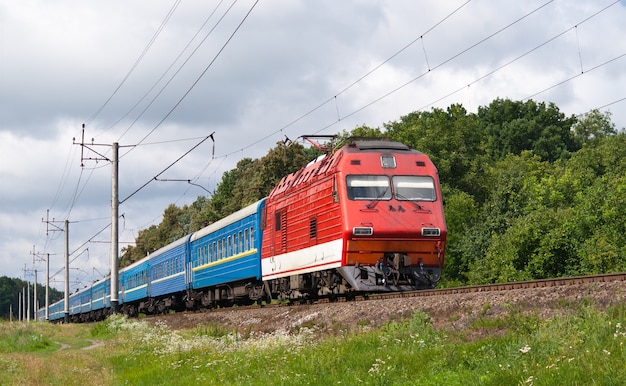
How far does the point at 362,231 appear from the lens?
21.8 m

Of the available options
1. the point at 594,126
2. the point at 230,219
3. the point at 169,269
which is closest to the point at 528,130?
the point at 594,126

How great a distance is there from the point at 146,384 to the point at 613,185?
2770 cm

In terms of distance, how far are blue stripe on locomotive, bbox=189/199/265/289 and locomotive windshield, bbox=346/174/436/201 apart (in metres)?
8.02

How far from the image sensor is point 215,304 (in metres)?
38.3

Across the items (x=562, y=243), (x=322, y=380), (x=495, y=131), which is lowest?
(x=322, y=380)

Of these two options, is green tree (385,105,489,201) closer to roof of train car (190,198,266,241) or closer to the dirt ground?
roof of train car (190,198,266,241)

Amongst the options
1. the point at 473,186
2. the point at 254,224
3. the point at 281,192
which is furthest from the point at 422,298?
the point at 473,186

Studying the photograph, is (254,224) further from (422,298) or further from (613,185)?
(613,185)

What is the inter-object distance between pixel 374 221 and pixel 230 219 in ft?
43.5

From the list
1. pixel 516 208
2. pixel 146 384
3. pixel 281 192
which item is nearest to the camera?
pixel 146 384

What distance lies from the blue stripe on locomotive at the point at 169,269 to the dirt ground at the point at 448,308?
1878 centimetres

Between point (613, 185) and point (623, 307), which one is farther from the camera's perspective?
point (613, 185)

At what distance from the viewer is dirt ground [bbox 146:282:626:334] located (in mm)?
12664

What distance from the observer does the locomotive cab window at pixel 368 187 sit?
22172 millimetres
